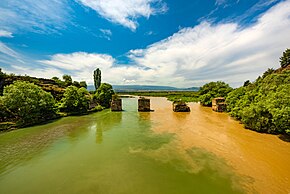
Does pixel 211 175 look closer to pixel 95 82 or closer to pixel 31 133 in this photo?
pixel 31 133

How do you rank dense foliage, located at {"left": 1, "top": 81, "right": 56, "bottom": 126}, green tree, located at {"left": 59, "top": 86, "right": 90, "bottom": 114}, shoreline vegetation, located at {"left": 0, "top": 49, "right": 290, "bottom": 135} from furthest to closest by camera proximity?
green tree, located at {"left": 59, "top": 86, "right": 90, "bottom": 114} < dense foliage, located at {"left": 1, "top": 81, "right": 56, "bottom": 126} < shoreline vegetation, located at {"left": 0, "top": 49, "right": 290, "bottom": 135}

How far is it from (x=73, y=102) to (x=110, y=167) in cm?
2262

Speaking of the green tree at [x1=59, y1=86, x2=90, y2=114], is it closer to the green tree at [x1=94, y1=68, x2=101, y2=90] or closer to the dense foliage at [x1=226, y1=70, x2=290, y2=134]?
the green tree at [x1=94, y1=68, x2=101, y2=90]

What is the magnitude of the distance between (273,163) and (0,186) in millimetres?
15541

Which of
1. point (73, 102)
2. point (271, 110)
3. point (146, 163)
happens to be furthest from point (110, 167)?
point (73, 102)

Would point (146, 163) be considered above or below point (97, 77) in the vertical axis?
below

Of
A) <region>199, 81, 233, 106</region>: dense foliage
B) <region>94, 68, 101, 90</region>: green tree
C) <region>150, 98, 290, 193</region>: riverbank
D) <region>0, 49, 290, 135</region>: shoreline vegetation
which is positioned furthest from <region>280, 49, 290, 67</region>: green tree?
<region>94, 68, 101, 90</region>: green tree

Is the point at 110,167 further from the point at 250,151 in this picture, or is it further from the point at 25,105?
the point at 25,105

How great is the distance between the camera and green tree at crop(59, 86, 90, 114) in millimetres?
28241

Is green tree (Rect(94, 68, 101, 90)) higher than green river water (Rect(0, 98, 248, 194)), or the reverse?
green tree (Rect(94, 68, 101, 90))

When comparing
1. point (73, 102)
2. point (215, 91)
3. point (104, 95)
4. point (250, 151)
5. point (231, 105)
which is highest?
point (215, 91)

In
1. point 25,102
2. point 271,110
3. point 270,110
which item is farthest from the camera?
point 25,102

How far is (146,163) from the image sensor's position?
977 cm

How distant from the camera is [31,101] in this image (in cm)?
2002
